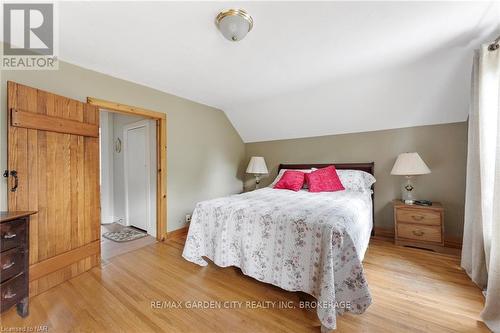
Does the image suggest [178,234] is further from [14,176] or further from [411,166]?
[411,166]

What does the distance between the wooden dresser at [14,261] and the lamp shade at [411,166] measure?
12.5 ft

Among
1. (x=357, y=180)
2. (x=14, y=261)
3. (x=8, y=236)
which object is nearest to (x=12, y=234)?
(x=8, y=236)

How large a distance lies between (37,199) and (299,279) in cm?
235

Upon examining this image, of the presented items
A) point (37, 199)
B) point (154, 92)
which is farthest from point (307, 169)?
point (37, 199)

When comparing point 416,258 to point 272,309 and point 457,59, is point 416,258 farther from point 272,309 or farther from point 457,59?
point 457,59

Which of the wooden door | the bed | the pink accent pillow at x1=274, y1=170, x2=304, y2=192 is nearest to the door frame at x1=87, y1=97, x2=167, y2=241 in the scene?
the wooden door

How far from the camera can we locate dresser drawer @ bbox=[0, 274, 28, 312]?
1363mm

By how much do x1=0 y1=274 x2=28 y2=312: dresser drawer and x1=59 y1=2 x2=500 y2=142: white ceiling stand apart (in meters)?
1.94

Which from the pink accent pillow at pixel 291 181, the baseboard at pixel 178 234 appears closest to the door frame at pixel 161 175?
the baseboard at pixel 178 234

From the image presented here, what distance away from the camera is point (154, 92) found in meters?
2.88

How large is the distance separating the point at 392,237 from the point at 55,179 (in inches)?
167

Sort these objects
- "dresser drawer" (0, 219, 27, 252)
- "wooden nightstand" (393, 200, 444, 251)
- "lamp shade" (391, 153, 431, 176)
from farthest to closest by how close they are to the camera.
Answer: "lamp shade" (391, 153, 431, 176)
"wooden nightstand" (393, 200, 444, 251)
"dresser drawer" (0, 219, 27, 252)

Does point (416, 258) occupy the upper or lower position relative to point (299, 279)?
lower

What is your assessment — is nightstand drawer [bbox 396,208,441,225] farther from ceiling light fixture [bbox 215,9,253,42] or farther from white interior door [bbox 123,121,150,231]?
white interior door [bbox 123,121,150,231]
